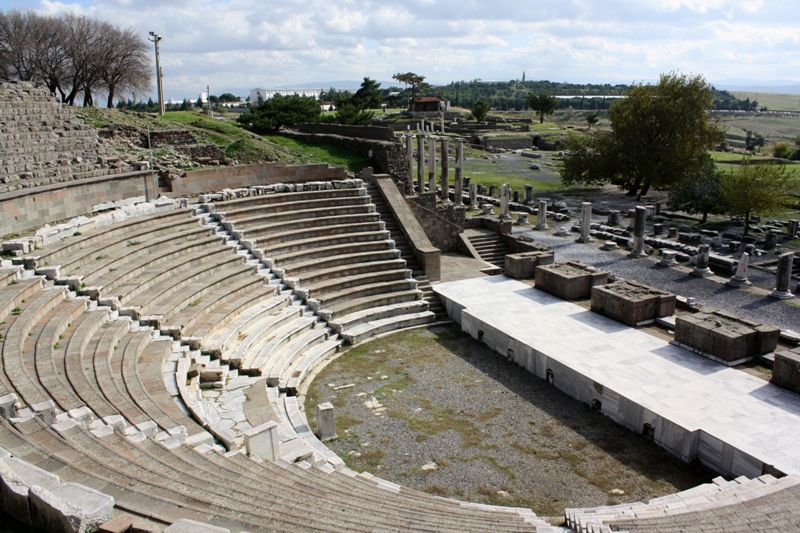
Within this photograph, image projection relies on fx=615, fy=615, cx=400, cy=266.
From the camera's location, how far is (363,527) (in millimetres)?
6633

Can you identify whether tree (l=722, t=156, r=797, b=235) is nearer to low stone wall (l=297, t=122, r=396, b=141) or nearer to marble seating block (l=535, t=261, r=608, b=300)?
marble seating block (l=535, t=261, r=608, b=300)

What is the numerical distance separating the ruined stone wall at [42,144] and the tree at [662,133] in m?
30.2

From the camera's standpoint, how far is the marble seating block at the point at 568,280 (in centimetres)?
1867

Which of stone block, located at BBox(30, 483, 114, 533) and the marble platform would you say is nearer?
stone block, located at BBox(30, 483, 114, 533)

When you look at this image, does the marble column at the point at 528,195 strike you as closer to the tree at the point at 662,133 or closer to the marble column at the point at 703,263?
the tree at the point at 662,133

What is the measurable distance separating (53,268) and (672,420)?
1295cm

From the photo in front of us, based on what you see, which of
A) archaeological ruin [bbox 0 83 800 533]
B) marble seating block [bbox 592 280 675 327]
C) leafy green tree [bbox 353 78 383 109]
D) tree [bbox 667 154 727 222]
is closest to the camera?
archaeological ruin [bbox 0 83 800 533]

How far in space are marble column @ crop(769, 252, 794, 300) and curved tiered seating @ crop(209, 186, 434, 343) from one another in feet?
36.2

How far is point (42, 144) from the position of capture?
755 inches

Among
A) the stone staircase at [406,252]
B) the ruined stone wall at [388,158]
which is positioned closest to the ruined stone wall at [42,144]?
the stone staircase at [406,252]

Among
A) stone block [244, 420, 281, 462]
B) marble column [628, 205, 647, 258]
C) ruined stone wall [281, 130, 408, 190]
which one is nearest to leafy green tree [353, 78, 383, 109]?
ruined stone wall [281, 130, 408, 190]

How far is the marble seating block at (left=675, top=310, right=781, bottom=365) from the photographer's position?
1388cm

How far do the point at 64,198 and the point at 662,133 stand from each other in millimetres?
33898

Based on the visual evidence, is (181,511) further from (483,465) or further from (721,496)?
(721,496)
